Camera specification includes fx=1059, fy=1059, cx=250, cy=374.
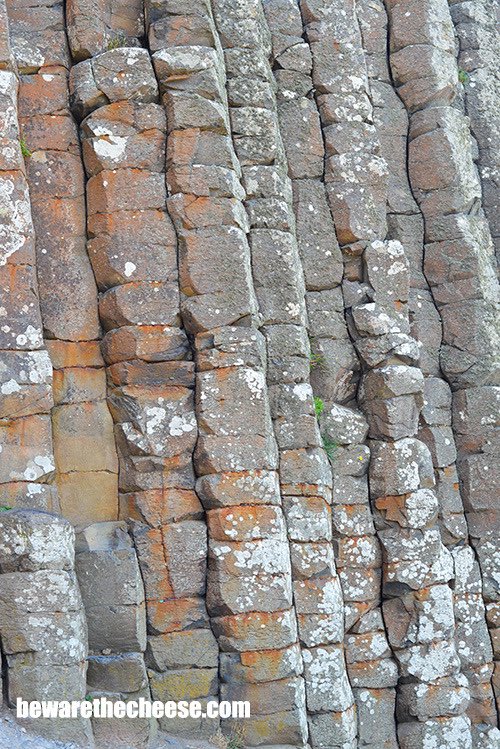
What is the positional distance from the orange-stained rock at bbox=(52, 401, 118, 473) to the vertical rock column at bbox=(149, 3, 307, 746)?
1.13 metres

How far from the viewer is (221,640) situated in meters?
12.5

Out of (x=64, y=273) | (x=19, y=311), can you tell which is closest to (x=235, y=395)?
(x=64, y=273)

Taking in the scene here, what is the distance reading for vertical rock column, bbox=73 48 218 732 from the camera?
41.1 ft

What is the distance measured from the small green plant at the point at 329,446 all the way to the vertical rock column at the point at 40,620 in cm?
428

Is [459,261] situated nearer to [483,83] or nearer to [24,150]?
[483,83]

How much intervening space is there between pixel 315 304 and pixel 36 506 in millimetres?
5177

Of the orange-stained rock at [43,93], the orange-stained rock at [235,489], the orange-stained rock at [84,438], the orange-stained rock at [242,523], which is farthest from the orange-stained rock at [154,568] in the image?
the orange-stained rock at [43,93]

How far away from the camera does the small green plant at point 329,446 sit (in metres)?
14.3

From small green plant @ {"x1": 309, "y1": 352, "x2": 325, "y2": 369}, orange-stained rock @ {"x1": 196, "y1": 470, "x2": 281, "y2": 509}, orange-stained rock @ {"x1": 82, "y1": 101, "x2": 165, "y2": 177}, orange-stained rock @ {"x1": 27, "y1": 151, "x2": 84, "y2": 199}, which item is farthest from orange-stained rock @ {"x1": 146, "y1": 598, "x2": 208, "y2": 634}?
orange-stained rock @ {"x1": 82, "y1": 101, "x2": 165, "y2": 177}

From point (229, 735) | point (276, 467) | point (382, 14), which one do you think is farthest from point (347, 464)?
point (382, 14)

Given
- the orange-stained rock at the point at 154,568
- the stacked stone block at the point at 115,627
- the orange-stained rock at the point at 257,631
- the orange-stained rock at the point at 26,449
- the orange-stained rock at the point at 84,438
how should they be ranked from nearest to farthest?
the orange-stained rock at the point at 26,449 → the stacked stone block at the point at 115,627 → the orange-stained rock at the point at 257,631 → the orange-stained rock at the point at 154,568 → the orange-stained rock at the point at 84,438

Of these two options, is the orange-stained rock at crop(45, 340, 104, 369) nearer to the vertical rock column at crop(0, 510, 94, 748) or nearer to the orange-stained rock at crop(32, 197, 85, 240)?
the orange-stained rock at crop(32, 197, 85, 240)

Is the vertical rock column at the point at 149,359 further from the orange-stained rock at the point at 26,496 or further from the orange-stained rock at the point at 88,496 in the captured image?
the orange-stained rock at the point at 26,496

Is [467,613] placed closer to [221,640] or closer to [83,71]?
[221,640]
